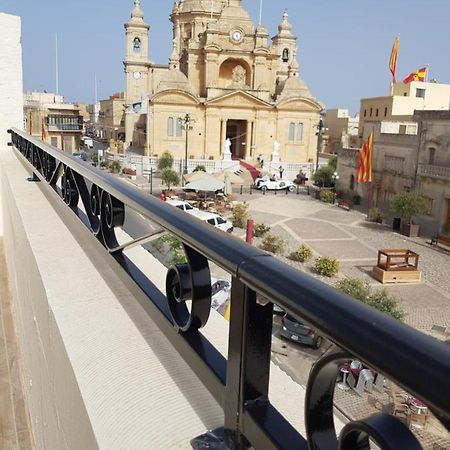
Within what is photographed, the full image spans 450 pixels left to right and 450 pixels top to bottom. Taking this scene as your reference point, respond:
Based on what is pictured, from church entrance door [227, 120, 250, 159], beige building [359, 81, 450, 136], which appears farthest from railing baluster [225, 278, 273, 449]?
church entrance door [227, 120, 250, 159]

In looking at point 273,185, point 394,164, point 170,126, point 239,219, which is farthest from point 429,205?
point 170,126

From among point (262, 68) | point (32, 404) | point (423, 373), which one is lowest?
point (32, 404)

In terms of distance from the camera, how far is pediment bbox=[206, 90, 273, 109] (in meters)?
44.4

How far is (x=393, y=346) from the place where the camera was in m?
0.71

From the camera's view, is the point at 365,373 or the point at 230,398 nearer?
the point at 230,398

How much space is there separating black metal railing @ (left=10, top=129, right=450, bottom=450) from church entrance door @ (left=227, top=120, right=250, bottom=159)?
47.4 meters

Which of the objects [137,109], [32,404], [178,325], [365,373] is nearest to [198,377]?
[178,325]

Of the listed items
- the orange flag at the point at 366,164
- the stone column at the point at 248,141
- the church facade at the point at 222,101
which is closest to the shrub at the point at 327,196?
the orange flag at the point at 366,164

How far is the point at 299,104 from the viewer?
4628 cm

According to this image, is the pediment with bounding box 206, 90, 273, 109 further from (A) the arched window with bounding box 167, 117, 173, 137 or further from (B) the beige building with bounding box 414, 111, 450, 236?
(B) the beige building with bounding box 414, 111, 450, 236

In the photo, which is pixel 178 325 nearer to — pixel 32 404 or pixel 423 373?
pixel 423 373

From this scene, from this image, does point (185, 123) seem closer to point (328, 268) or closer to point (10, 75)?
point (328, 268)

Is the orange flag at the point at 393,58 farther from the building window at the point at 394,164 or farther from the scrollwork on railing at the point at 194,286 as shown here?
the scrollwork on railing at the point at 194,286

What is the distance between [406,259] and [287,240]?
589cm
